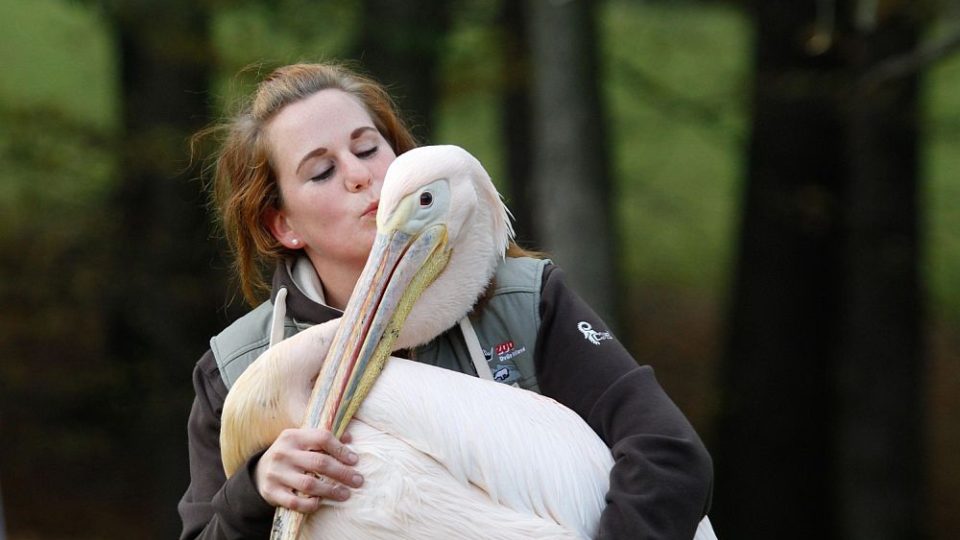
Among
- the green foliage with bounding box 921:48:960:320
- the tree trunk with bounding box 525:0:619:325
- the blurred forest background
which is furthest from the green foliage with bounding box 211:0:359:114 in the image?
the green foliage with bounding box 921:48:960:320

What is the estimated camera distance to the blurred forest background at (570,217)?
25.7ft

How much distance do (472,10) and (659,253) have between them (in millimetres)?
5450

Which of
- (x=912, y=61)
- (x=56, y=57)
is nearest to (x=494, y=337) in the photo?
(x=912, y=61)

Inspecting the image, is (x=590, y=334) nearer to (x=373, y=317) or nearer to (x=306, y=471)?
(x=373, y=317)

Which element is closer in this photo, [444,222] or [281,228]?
[444,222]

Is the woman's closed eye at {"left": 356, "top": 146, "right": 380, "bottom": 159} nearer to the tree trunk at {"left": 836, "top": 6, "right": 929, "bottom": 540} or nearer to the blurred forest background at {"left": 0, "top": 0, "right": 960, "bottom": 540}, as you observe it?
the blurred forest background at {"left": 0, "top": 0, "right": 960, "bottom": 540}

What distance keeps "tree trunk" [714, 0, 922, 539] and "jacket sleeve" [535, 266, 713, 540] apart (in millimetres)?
5252

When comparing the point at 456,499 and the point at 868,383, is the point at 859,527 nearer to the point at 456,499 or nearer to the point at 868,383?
the point at 868,383

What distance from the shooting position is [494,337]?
3031 millimetres

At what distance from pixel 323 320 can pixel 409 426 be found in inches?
17.0

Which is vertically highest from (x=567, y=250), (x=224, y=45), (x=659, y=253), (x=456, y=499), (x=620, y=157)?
(x=456, y=499)

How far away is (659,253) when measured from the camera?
45.7 feet

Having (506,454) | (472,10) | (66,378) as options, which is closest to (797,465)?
(472,10)

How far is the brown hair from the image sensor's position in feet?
10.7
